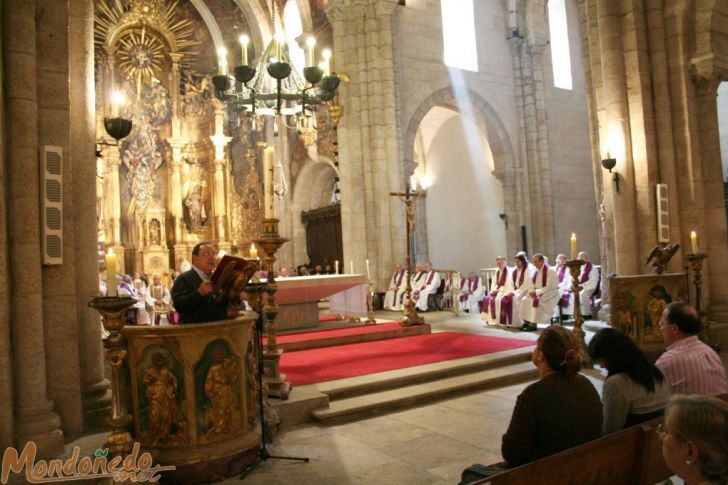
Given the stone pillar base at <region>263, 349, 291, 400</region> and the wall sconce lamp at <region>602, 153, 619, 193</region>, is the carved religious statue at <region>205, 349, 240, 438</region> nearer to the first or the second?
the stone pillar base at <region>263, 349, 291, 400</region>

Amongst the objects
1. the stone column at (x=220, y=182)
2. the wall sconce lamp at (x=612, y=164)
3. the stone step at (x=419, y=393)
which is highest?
the stone column at (x=220, y=182)

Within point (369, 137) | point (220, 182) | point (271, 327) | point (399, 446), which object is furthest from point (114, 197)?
point (399, 446)

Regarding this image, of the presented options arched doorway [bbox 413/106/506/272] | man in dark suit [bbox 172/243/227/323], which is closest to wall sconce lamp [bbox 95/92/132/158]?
man in dark suit [bbox 172/243/227/323]

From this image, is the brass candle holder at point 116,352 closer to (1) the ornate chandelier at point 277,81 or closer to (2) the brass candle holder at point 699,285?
(1) the ornate chandelier at point 277,81

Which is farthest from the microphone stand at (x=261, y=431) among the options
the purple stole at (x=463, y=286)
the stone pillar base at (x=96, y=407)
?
the purple stole at (x=463, y=286)

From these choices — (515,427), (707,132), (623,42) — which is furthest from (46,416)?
(707,132)

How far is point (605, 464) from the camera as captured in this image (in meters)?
2.40

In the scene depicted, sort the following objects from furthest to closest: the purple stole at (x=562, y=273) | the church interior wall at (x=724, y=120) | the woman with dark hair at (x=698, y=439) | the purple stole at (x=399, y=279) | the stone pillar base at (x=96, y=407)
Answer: the church interior wall at (x=724, y=120)
the purple stole at (x=399, y=279)
the purple stole at (x=562, y=273)
the stone pillar base at (x=96, y=407)
the woman with dark hair at (x=698, y=439)

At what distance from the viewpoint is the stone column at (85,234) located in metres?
4.86

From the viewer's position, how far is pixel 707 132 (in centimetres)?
867

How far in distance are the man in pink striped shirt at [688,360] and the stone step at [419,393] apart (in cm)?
287

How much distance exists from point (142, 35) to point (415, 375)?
49.1 feet

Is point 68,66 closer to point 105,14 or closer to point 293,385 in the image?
point 293,385

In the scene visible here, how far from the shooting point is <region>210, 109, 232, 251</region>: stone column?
17.7m
